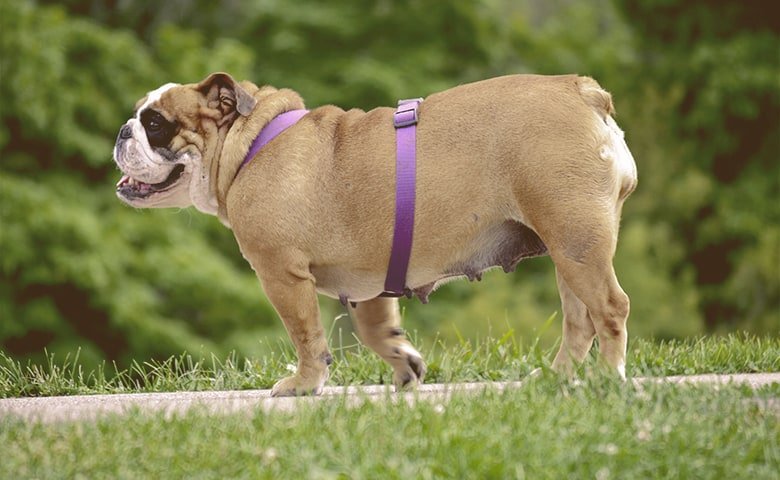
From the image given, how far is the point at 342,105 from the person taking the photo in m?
21.8

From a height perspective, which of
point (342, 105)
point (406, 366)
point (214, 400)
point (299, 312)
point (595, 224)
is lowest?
point (342, 105)

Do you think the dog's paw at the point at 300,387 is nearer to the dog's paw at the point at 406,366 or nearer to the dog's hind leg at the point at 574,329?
the dog's paw at the point at 406,366

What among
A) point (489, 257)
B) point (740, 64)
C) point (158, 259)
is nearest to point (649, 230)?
point (740, 64)

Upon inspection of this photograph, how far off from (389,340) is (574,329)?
99 centimetres

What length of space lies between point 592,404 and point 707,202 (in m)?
18.1

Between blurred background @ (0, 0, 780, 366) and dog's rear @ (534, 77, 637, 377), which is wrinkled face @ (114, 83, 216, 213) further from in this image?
blurred background @ (0, 0, 780, 366)

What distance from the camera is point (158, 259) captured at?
17.0m

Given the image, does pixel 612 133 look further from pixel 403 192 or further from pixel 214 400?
pixel 214 400

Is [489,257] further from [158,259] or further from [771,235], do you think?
[771,235]


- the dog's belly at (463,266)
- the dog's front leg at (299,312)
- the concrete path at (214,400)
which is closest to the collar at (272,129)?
the dog's front leg at (299,312)

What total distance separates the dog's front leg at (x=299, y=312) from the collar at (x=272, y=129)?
0.57m

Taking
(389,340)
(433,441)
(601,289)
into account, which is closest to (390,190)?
(389,340)

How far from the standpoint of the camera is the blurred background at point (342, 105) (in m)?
16.3

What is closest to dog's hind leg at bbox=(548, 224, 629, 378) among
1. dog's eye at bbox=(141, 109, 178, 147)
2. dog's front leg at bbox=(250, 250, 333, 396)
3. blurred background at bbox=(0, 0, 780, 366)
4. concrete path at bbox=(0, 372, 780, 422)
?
concrete path at bbox=(0, 372, 780, 422)
